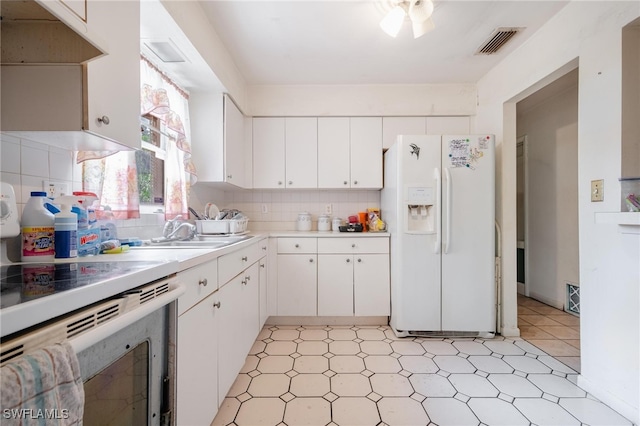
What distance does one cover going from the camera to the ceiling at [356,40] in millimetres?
1691

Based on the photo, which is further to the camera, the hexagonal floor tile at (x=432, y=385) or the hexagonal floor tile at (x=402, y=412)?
the hexagonal floor tile at (x=432, y=385)

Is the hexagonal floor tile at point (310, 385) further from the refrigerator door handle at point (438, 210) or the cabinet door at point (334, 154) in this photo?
the cabinet door at point (334, 154)

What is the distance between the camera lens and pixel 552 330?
7.79ft

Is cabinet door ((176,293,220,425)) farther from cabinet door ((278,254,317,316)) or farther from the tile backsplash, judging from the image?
cabinet door ((278,254,317,316))

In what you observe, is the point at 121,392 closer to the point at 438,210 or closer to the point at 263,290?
the point at 263,290

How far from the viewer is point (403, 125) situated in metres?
2.74

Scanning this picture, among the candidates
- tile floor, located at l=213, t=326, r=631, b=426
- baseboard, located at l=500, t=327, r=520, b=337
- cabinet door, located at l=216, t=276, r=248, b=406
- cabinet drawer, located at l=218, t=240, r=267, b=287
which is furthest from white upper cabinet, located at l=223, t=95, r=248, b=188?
baseboard, located at l=500, t=327, r=520, b=337

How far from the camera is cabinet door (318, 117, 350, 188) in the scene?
275 cm

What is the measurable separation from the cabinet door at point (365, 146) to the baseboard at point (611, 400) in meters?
1.98

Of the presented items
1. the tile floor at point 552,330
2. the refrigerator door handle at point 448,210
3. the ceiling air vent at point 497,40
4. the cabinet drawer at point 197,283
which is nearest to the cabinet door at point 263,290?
the cabinet drawer at point 197,283

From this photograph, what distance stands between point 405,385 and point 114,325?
1636 millimetres

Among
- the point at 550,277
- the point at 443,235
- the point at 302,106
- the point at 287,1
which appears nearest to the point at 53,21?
the point at 287,1

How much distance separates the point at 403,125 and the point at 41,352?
2887 millimetres

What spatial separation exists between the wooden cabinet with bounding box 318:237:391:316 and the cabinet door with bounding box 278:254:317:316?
0.22 feet
